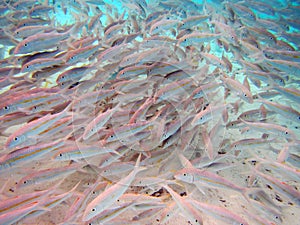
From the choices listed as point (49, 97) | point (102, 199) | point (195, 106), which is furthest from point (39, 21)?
point (102, 199)

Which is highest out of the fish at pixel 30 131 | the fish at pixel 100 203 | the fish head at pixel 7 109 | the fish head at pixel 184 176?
the fish at pixel 30 131

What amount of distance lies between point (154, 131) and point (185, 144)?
1.42ft

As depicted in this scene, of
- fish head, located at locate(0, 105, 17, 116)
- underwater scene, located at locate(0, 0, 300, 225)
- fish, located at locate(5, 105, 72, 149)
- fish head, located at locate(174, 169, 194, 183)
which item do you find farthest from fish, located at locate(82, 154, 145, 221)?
fish head, located at locate(0, 105, 17, 116)

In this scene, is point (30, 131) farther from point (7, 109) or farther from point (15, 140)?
point (7, 109)

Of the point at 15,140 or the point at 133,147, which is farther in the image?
the point at 133,147

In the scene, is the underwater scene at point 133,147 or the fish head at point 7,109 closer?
the underwater scene at point 133,147

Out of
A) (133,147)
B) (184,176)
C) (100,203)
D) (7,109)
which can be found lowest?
(133,147)

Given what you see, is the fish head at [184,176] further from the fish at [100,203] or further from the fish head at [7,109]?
the fish head at [7,109]

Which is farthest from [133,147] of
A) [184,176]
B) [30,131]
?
[30,131]

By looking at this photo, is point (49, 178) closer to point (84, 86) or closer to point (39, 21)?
point (84, 86)

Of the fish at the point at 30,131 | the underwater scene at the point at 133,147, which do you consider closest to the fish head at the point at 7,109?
the underwater scene at the point at 133,147

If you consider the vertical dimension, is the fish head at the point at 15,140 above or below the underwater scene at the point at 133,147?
above

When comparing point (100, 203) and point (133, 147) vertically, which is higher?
point (100, 203)

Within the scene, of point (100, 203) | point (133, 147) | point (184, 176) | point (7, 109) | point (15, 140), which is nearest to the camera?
point (100, 203)
